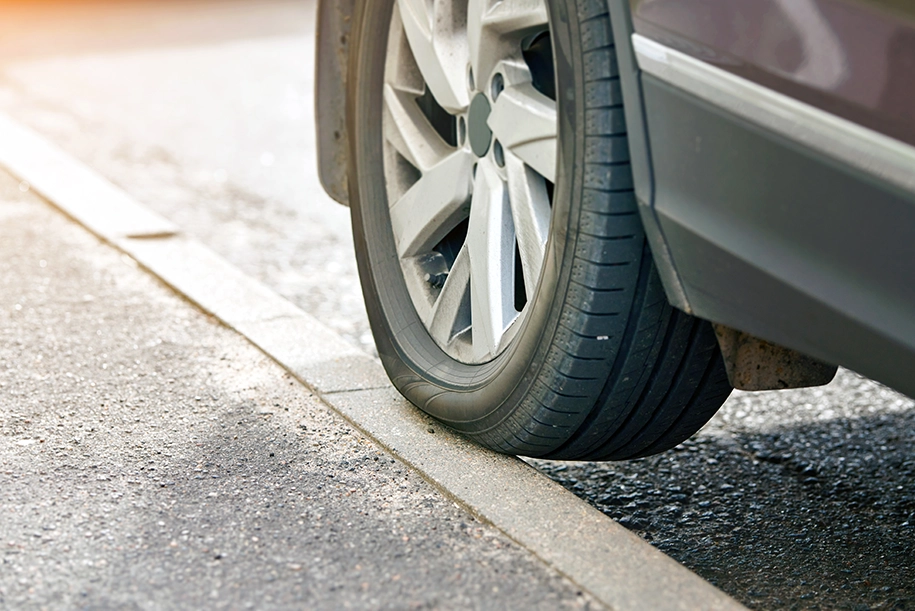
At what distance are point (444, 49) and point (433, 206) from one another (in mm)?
314

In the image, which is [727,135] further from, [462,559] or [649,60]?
[462,559]

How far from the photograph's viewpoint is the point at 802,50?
136 cm

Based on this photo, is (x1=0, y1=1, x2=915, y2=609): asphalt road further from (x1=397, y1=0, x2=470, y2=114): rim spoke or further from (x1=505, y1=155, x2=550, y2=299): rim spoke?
(x1=397, y1=0, x2=470, y2=114): rim spoke

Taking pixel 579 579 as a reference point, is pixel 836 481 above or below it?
below

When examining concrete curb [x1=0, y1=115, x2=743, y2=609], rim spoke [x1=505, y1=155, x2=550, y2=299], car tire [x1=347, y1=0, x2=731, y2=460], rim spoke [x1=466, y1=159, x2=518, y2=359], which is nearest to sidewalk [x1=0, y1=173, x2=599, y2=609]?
concrete curb [x1=0, y1=115, x2=743, y2=609]

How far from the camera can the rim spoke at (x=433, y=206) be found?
227cm

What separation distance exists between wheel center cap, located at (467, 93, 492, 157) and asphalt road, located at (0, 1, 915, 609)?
698mm

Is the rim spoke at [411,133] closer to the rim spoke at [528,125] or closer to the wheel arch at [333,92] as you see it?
the wheel arch at [333,92]

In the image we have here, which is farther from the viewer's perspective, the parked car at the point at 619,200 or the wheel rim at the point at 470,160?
the wheel rim at the point at 470,160

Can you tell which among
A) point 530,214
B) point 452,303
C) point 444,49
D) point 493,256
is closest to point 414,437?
point 452,303

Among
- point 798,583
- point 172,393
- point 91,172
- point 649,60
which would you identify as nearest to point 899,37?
point 649,60

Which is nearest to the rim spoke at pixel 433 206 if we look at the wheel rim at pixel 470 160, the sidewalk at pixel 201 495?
the wheel rim at pixel 470 160

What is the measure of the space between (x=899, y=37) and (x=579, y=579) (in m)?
0.86

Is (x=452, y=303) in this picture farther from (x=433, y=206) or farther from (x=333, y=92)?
(x=333, y=92)
